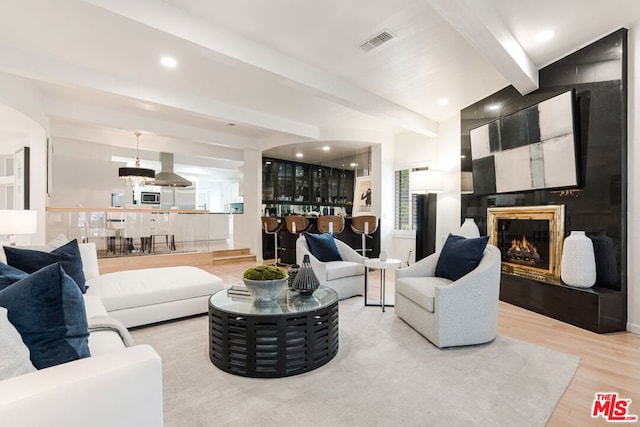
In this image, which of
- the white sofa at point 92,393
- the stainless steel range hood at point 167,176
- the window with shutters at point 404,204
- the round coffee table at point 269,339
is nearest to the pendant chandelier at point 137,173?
the stainless steel range hood at point 167,176

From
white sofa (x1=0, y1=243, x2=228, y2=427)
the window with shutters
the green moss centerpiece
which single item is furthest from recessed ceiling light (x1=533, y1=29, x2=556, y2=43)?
white sofa (x1=0, y1=243, x2=228, y2=427)

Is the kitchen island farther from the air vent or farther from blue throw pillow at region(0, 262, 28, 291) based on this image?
the air vent

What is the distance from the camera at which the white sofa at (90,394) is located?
2.93 ft

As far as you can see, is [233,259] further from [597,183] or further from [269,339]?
[597,183]

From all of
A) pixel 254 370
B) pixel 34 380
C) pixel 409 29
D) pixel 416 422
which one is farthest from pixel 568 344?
pixel 34 380

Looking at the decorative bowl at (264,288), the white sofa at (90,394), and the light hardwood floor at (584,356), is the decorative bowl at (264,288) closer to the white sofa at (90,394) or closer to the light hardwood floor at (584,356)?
the white sofa at (90,394)

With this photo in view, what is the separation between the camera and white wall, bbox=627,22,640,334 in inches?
120

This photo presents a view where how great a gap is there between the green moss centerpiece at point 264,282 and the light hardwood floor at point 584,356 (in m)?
1.56

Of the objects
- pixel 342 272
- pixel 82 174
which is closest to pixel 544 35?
pixel 342 272

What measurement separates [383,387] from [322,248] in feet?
7.81

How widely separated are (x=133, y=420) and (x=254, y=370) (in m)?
1.19

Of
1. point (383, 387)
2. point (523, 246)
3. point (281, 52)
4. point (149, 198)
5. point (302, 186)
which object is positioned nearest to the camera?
point (383, 387)

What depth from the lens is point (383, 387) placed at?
2.04 meters

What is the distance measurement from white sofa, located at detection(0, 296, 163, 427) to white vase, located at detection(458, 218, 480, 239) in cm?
443
